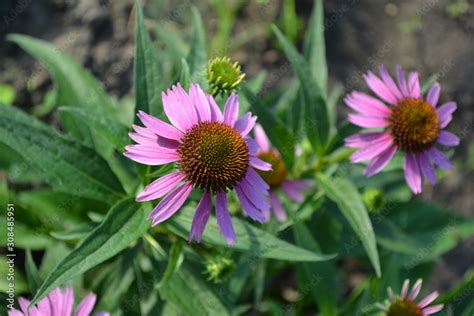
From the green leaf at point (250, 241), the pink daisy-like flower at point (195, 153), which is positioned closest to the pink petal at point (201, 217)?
the pink daisy-like flower at point (195, 153)

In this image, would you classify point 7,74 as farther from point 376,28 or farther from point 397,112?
point 376,28

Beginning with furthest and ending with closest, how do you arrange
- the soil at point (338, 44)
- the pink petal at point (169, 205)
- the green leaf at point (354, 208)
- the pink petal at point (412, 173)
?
the soil at point (338, 44), the pink petal at point (412, 173), the green leaf at point (354, 208), the pink petal at point (169, 205)

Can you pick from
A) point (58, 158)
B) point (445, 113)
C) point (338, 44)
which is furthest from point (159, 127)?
point (338, 44)

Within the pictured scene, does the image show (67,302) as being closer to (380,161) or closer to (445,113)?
(380,161)

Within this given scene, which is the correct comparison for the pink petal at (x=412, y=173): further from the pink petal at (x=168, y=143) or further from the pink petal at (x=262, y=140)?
the pink petal at (x=168, y=143)

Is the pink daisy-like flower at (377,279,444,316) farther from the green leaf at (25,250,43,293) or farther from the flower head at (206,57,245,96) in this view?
the green leaf at (25,250,43,293)

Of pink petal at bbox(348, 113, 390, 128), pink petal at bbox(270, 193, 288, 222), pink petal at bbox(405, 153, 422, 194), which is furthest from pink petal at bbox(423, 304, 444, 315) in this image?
pink petal at bbox(270, 193, 288, 222)
